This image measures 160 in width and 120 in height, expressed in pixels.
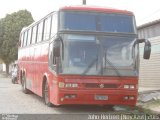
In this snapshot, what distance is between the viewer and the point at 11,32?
6006 centimetres

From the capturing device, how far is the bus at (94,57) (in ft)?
48.6

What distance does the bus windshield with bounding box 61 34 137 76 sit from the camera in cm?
1484

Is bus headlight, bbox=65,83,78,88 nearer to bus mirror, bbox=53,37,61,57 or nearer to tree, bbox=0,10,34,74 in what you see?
bus mirror, bbox=53,37,61,57

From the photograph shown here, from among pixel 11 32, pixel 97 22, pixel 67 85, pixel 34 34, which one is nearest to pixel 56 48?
pixel 67 85

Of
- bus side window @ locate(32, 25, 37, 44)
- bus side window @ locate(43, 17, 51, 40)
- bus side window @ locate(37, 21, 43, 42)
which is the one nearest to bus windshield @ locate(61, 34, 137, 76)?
bus side window @ locate(43, 17, 51, 40)

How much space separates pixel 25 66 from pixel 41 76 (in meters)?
5.52

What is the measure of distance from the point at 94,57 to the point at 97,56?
101 mm

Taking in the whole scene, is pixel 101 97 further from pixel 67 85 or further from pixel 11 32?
pixel 11 32

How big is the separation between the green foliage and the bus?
4369 centimetres

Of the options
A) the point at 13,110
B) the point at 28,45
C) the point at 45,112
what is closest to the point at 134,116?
the point at 45,112

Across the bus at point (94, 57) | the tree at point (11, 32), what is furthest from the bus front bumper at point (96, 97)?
the tree at point (11, 32)

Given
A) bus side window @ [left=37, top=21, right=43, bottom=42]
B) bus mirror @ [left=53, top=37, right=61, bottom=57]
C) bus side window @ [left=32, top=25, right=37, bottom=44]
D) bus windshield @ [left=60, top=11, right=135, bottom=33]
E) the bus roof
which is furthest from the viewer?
bus side window @ [left=32, top=25, right=37, bottom=44]

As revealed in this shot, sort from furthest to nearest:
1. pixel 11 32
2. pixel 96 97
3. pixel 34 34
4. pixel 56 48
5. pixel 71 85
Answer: pixel 11 32 < pixel 34 34 < pixel 96 97 < pixel 71 85 < pixel 56 48

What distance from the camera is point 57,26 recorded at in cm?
1533
